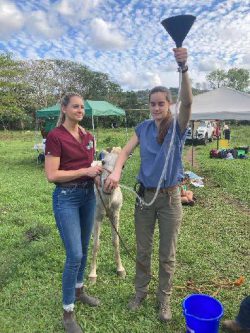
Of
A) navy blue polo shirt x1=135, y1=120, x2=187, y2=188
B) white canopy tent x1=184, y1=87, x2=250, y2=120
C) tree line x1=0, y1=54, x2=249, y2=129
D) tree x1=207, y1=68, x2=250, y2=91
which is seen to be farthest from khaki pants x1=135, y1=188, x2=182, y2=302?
tree x1=207, y1=68, x2=250, y2=91

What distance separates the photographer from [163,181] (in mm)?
3404

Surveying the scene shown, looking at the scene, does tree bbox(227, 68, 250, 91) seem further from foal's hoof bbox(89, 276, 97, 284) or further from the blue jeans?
the blue jeans

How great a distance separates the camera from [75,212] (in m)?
3.29

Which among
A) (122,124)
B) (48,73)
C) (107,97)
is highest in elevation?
(48,73)

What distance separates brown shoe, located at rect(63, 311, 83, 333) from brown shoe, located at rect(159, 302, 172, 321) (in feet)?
2.70

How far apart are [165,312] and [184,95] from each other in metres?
2.18

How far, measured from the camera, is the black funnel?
9.16ft

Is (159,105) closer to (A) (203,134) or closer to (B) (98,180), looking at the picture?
(B) (98,180)

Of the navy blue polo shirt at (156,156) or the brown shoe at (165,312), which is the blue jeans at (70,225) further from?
the brown shoe at (165,312)

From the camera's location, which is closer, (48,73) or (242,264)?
(242,264)

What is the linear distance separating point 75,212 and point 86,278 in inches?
62.3

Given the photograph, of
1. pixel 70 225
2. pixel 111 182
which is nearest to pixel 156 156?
pixel 111 182

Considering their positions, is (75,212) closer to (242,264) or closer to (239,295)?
(239,295)

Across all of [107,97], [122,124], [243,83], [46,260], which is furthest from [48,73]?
[46,260]
